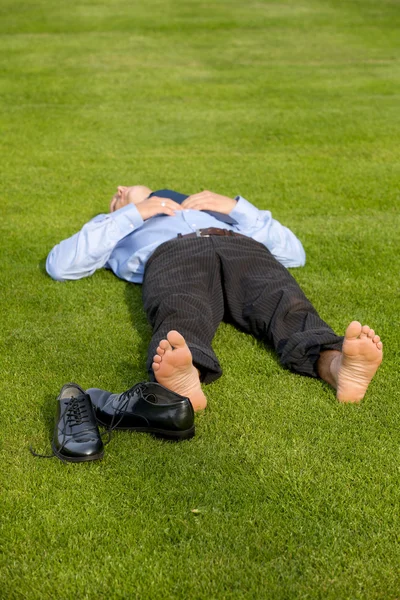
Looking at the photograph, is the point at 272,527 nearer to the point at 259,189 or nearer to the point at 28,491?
the point at 28,491

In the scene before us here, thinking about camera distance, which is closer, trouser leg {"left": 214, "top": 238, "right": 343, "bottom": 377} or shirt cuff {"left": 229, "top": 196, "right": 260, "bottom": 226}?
trouser leg {"left": 214, "top": 238, "right": 343, "bottom": 377}

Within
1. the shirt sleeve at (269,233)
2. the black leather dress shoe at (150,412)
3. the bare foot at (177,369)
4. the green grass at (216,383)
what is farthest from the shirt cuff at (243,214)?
the black leather dress shoe at (150,412)

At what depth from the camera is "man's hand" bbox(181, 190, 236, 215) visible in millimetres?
4441

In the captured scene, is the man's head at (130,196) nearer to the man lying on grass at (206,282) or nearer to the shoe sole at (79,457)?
the man lying on grass at (206,282)

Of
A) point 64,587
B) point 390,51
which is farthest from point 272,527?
point 390,51

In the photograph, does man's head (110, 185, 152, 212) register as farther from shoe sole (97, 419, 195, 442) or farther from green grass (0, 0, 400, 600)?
shoe sole (97, 419, 195, 442)

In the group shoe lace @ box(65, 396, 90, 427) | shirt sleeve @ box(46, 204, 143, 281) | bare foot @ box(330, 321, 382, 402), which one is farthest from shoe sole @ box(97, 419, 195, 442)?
shirt sleeve @ box(46, 204, 143, 281)

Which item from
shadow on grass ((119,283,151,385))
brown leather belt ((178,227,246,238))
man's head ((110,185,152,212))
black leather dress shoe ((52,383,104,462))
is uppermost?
brown leather belt ((178,227,246,238))

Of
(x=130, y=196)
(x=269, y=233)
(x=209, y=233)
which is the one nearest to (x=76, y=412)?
(x=209, y=233)

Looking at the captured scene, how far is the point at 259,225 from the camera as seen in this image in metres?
4.39

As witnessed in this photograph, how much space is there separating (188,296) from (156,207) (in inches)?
44.9

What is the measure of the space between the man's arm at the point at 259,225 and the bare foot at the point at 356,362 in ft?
4.79

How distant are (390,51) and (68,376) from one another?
1149cm

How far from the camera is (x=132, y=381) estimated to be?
3.23 metres
